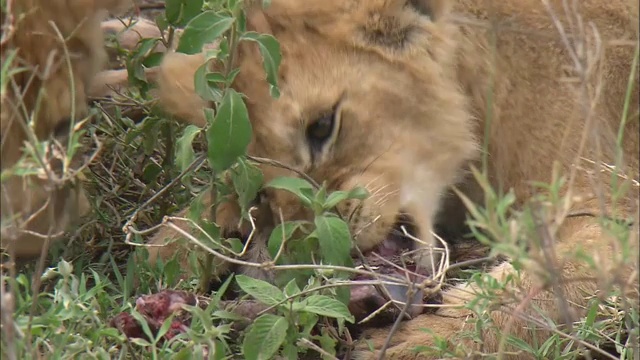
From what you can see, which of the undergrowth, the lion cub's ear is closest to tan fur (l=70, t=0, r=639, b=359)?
the lion cub's ear

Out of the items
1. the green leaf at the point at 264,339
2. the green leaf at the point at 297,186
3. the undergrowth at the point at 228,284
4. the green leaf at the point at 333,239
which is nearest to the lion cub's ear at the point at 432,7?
the undergrowth at the point at 228,284

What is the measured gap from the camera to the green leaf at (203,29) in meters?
2.63

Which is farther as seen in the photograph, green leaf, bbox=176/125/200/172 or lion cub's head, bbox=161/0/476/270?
lion cub's head, bbox=161/0/476/270

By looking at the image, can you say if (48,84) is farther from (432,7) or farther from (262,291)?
(432,7)

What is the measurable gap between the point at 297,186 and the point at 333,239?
185 mm

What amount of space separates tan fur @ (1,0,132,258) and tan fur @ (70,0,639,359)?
27 cm

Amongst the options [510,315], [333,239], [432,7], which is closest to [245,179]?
[333,239]

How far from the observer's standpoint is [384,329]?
10.2 feet

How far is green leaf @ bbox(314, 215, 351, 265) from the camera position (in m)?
2.71

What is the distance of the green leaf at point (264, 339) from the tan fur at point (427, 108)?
45 cm

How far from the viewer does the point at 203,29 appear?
2643 millimetres

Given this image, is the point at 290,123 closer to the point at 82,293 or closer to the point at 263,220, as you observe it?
the point at 263,220

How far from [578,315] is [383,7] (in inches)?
41.1

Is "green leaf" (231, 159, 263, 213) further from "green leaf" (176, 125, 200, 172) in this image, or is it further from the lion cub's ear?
the lion cub's ear
